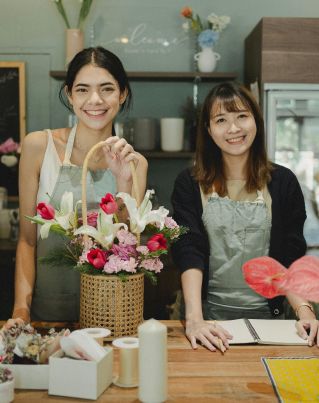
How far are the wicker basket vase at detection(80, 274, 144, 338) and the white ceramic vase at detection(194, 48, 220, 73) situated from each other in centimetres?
242

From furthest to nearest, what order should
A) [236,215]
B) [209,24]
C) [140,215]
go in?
[209,24] < [236,215] < [140,215]

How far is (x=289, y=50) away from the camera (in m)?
3.20

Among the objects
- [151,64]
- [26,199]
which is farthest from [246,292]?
[151,64]

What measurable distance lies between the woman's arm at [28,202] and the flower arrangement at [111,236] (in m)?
0.28

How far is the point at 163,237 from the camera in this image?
1493 millimetres

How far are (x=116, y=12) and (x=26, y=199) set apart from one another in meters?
2.33

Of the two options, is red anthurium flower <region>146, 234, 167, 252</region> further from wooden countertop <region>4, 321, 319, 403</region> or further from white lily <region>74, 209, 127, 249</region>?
wooden countertop <region>4, 321, 319, 403</region>

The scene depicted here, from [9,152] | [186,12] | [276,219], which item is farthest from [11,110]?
[276,219]

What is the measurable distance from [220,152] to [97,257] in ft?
2.60

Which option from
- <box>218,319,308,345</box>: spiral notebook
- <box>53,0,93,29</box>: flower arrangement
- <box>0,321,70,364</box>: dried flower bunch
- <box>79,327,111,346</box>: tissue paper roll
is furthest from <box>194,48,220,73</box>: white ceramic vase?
<box>0,321,70,364</box>: dried flower bunch

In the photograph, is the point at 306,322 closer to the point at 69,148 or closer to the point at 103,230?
the point at 103,230

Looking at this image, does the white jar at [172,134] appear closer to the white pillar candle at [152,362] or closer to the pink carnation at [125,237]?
the pink carnation at [125,237]

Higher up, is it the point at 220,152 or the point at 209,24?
the point at 209,24

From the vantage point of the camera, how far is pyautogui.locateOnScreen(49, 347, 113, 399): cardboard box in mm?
1181
